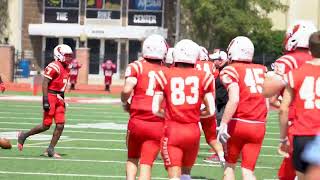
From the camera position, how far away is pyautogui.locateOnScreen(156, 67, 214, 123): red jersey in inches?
344

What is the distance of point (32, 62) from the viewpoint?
51.9m

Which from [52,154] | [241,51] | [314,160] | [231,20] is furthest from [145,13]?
[314,160]

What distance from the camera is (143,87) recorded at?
31.1ft

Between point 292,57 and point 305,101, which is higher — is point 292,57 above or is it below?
above

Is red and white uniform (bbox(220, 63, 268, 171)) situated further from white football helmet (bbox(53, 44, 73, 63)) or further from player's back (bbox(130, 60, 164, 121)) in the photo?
white football helmet (bbox(53, 44, 73, 63))

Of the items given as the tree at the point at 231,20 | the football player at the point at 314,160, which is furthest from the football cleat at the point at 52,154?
the tree at the point at 231,20

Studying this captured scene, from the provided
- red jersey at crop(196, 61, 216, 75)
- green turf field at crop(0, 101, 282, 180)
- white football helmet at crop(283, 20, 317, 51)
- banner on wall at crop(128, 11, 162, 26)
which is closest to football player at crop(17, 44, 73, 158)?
green turf field at crop(0, 101, 282, 180)

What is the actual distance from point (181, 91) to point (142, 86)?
847 millimetres

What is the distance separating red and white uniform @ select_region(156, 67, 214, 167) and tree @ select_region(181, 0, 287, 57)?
124 feet

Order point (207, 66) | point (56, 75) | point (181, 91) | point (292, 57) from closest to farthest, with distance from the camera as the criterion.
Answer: point (181, 91) < point (292, 57) < point (207, 66) < point (56, 75)

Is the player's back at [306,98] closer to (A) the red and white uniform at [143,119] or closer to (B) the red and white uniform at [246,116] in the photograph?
(A) the red and white uniform at [143,119]

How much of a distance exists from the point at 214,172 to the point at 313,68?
19.6 feet

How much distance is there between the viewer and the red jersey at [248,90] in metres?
9.84

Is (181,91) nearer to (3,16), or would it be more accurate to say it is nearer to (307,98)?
(307,98)
